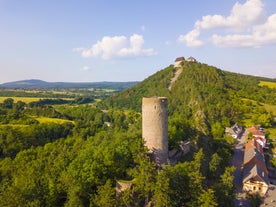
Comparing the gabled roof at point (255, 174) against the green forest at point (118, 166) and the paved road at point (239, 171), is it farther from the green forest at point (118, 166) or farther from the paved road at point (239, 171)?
the green forest at point (118, 166)

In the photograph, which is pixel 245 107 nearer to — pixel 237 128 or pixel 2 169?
pixel 237 128

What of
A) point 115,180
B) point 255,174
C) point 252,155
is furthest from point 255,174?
point 115,180

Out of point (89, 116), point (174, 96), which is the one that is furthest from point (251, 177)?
point (89, 116)

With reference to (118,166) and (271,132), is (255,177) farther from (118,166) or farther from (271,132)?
(271,132)

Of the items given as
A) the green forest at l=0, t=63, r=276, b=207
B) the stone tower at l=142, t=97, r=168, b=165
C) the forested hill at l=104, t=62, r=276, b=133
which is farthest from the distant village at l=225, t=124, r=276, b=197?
the stone tower at l=142, t=97, r=168, b=165

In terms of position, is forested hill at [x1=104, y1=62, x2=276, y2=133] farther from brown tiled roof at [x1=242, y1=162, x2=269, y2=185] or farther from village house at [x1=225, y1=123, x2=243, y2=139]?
brown tiled roof at [x1=242, y1=162, x2=269, y2=185]

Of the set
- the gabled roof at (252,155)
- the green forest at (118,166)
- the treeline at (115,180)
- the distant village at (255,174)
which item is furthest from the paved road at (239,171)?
the treeline at (115,180)
